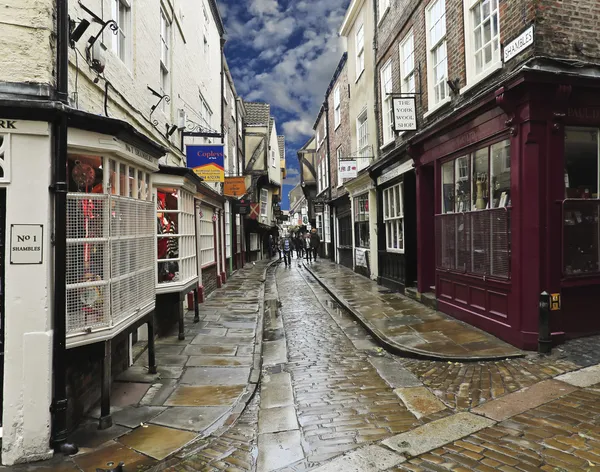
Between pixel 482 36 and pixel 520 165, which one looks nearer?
pixel 520 165

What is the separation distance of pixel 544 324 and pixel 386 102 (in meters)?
9.07

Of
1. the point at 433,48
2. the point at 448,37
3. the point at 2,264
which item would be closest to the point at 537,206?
the point at 448,37

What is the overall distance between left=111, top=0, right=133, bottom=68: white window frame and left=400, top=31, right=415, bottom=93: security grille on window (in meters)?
6.84

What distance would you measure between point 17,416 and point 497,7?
28.6 feet

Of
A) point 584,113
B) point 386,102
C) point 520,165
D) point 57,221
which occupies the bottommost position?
point 57,221

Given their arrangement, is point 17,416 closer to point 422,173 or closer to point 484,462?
point 484,462

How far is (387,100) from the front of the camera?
41.6 feet

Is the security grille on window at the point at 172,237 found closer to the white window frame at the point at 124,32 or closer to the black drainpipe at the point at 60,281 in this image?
the white window frame at the point at 124,32

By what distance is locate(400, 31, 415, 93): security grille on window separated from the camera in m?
10.5

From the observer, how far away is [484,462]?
320cm

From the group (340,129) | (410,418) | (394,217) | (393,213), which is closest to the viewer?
(410,418)

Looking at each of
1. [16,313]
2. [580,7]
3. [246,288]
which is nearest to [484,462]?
[16,313]

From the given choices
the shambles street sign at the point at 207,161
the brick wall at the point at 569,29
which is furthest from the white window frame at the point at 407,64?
the shambles street sign at the point at 207,161

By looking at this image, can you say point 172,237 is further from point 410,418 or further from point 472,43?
point 472,43
